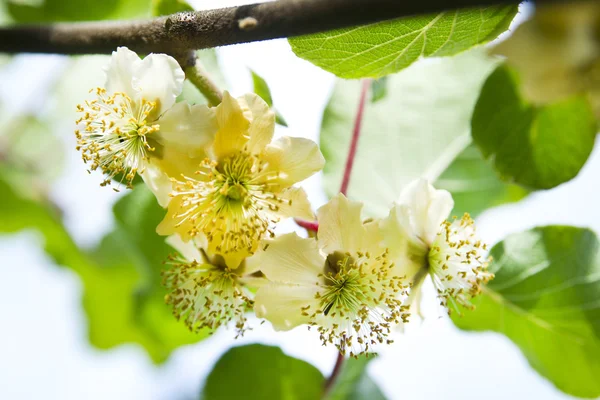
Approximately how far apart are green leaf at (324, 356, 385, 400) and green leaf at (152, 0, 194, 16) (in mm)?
671

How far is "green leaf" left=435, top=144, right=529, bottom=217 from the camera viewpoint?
1.22 metres

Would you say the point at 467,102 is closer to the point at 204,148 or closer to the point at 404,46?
the point at 404,46

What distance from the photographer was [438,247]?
0.89m

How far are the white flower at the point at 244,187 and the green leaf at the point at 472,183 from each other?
1.64 feet

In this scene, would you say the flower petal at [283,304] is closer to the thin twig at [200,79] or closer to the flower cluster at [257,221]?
the flower cluster at [257,221]

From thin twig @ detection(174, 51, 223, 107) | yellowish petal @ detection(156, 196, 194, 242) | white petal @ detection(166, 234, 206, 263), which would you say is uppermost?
thin twig @ detection(174, 51, 223, 107)

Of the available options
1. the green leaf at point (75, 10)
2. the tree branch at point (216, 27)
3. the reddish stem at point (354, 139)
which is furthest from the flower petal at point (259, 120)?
the green leaf at point (75, 10)

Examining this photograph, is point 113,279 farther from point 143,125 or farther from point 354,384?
point 143,125

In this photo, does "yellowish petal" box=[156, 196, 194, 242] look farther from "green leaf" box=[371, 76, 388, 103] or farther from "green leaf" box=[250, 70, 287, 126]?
"green leaf" box=[371, 76, 388, 103]

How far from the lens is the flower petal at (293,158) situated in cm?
79

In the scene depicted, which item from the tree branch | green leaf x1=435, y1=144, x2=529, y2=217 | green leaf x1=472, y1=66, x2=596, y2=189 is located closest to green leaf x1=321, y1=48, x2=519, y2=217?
green leaf x1=435, y1=144, x2=529, y2=217

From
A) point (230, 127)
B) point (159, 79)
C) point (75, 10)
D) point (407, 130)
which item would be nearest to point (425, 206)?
point (230, 127)

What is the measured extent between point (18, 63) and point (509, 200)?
140 centimetres

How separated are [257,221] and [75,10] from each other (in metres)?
0.82
